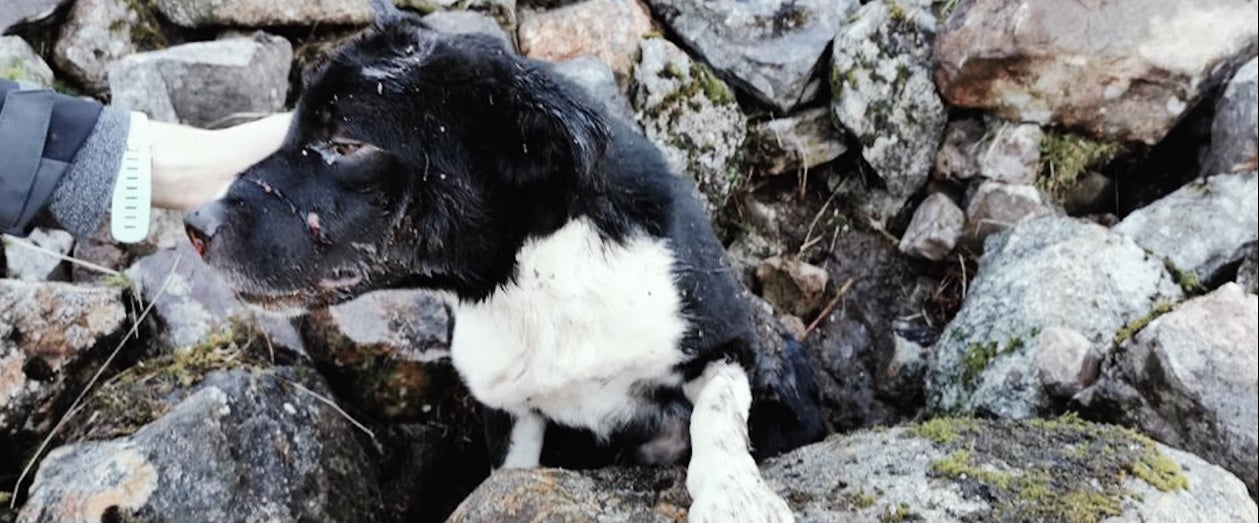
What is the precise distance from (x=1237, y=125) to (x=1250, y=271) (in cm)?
55

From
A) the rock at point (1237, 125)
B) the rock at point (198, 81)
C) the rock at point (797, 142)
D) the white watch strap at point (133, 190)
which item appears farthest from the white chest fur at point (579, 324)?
the rock at point (1237, 125)

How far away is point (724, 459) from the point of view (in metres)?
2.38

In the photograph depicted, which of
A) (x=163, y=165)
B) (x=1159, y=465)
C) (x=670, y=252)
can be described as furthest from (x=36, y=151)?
(x=1159, y=465)

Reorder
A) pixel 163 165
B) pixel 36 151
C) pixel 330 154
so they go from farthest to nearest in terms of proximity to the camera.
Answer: pixel 163 165
pixel 36 151
pixel 330 154

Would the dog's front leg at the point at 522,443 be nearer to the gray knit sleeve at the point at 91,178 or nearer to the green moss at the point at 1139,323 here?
the gray knit sleeve at the point at 91,178

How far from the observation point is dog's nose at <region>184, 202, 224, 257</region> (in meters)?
2.36

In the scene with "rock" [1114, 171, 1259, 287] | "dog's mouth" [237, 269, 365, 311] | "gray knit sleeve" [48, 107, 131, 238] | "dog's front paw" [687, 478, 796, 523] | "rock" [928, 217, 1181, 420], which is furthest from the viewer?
"rock" [1114, 171, 1259, 287]

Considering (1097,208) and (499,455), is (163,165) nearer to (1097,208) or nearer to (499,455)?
(499,455)

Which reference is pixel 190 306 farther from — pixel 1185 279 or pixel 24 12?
pixel 1185 279

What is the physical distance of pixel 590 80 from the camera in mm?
3793

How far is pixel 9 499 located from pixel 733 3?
2.96m

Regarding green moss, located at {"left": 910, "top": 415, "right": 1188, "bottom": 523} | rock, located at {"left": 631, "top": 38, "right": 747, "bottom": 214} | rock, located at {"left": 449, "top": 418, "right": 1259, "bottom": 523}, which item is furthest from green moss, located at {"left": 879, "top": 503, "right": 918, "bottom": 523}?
rock, located at {"left": 631, "top": 38, "right": 747, "bottom": 214}

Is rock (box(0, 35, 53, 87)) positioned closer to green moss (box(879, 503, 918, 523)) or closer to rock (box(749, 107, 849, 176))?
rock (box(749, 107, 849, 176))

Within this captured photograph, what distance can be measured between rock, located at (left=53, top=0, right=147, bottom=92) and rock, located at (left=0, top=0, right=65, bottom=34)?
78mm
